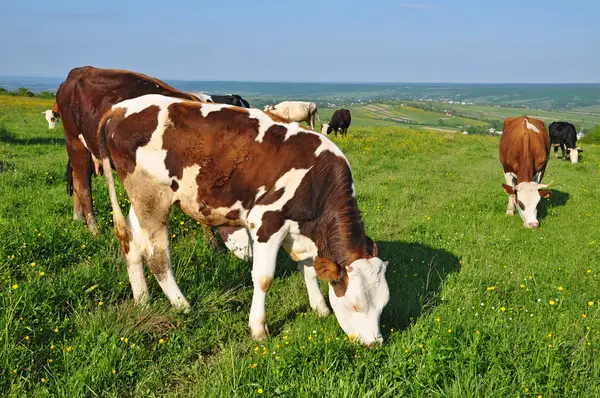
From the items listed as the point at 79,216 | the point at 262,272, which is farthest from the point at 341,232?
the point at 79,216

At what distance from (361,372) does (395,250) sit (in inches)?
137

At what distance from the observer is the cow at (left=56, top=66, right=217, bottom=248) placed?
237 inches

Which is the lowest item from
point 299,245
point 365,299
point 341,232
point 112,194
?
point 365,299

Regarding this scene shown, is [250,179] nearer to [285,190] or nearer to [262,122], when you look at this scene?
[285,190]

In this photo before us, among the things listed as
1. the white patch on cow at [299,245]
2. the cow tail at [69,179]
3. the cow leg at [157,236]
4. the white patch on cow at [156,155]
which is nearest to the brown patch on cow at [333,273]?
the white patch on cow at [299,245]

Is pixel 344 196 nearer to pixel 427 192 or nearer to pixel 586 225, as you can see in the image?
pixel 586 225

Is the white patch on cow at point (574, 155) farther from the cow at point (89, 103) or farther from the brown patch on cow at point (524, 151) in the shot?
the cow at point (89, 103)

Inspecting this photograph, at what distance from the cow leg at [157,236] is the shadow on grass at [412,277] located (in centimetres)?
225

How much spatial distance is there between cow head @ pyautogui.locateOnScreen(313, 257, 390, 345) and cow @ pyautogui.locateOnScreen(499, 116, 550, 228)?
6.03 metres

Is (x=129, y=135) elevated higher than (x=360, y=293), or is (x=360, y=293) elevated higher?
(x=129, y=135)

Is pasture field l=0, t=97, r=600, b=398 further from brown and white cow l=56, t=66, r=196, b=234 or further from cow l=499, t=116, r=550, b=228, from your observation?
cow l=499, t=116, r=550, b=228

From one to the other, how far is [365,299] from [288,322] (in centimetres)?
112

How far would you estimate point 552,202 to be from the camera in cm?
1120

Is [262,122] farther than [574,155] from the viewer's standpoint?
No
